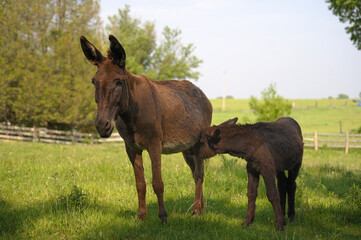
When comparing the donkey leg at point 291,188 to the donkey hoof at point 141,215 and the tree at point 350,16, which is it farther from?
the tree at point 350,16

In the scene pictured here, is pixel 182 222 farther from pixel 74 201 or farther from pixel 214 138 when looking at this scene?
pixel 74 201

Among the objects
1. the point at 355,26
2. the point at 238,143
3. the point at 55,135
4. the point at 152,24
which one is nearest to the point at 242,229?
the point at 238,143

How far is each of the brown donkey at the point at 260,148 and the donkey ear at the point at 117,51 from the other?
5.55 ft

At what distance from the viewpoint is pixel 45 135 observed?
26281 mm

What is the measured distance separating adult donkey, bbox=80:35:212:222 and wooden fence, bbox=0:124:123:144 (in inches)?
903

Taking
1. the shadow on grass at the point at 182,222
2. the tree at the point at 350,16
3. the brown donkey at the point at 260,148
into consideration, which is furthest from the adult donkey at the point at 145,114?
the tree at the point at 350,16

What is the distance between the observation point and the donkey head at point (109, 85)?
147 inches

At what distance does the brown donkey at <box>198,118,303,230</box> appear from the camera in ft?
14.3

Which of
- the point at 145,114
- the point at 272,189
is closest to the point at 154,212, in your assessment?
the point at 145,114

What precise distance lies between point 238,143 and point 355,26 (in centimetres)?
1963

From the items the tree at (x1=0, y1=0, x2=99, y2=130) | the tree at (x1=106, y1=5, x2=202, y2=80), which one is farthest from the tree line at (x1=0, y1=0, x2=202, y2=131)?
the tree at (x1=106, y1=5, x2=202, y2=80)

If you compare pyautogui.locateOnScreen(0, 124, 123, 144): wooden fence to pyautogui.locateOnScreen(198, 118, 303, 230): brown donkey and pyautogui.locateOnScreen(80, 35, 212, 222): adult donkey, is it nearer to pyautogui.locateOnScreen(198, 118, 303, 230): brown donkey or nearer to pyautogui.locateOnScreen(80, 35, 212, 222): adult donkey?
pyautogui.locateOnScreen(80, 35, 212, 222): adult donkey

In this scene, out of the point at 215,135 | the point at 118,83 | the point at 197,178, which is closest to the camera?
the point at 118,83

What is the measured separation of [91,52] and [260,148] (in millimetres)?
2762
